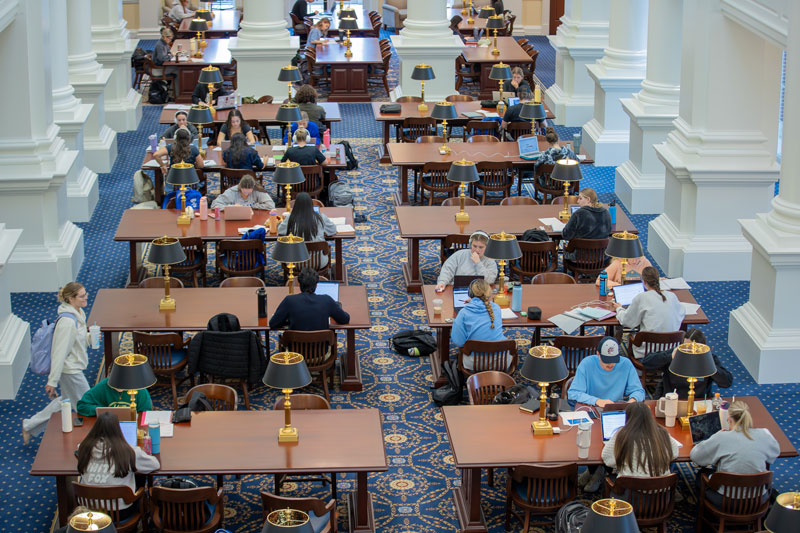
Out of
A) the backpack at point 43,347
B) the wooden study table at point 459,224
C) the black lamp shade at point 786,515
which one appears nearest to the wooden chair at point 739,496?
the black lamp shade at point 786,515

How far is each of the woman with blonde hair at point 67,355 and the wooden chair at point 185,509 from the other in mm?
1924

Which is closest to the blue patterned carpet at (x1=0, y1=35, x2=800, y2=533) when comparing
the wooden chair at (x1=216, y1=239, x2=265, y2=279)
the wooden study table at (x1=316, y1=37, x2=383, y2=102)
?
the wooden chair at (x1=216, y1=239, x2=265, y2=279)

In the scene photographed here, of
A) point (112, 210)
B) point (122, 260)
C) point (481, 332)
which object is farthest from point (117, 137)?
point (481, 332)

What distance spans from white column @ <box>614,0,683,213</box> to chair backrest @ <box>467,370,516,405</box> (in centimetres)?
655

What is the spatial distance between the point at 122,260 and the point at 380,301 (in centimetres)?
323

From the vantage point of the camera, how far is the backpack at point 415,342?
1121 cm

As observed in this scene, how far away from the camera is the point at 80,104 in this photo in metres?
14.9

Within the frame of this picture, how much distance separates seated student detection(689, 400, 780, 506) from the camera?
305 inches

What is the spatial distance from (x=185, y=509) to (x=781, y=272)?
572 cm

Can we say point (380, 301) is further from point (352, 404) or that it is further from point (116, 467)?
point (116, 467)

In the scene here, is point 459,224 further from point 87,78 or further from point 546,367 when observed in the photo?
point 87,78

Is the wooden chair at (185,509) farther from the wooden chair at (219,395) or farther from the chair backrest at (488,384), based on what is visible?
the chair backrest at (488,384)

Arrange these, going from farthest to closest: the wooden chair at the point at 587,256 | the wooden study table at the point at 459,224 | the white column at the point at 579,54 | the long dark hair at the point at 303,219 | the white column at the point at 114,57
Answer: the white column at the point at 579,54
the white column at the point at 114,57
the wooden study table at the point at 459,224
the wooden chair at the point at 587,256
the long dark hair at the point at 303,219

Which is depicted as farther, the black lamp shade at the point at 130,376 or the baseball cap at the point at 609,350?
the baseball cap at the point at 609,350
